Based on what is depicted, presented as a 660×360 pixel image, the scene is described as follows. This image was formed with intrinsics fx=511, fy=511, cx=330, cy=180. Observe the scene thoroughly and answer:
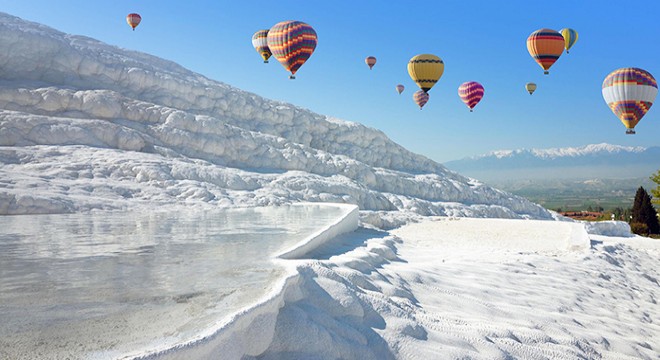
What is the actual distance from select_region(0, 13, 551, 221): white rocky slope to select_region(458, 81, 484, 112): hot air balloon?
20.8ft

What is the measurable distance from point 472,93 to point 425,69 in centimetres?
806

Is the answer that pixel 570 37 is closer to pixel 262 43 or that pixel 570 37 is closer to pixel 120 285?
pixel 262 43

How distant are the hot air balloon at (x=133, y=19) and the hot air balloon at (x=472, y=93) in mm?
28734

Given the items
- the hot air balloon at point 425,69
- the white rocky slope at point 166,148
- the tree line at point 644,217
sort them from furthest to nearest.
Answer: the tree line at point 644,217 → the hot air balloon at point 425,69 → the white rocky slope at point 166,148

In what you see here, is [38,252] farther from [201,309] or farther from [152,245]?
[201,309]

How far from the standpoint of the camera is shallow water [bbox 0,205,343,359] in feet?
12.3

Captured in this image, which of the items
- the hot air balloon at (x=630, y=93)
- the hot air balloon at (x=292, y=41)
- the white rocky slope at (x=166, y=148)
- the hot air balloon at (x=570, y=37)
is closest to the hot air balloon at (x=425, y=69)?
the white rocky slope at (x=166, y=148)

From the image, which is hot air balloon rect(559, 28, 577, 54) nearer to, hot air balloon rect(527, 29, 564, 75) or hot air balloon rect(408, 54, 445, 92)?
hot air balloon rect(527, 29, 564, 75)

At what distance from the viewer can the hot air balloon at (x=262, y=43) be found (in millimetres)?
38062

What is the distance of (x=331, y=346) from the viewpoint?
15.6 feet

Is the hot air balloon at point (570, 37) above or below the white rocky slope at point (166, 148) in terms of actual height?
above

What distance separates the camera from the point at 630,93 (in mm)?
29641

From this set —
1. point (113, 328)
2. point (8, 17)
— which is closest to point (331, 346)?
point (113, 328)

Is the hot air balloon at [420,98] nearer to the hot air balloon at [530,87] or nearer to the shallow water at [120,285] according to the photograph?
the hot air balloon at [530,87]
